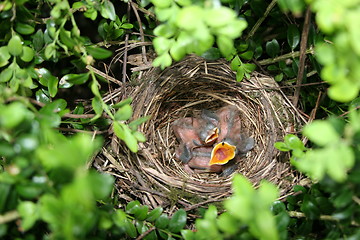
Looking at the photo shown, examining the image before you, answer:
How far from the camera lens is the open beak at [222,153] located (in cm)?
168

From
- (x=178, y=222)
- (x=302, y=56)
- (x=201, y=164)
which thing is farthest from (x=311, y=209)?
(x=201, y=164)

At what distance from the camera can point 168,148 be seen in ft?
5.94

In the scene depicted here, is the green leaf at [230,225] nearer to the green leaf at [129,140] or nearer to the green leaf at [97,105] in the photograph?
the green leaf at [129,140]

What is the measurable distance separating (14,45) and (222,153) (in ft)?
3.48

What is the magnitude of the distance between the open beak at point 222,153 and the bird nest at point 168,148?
9cm

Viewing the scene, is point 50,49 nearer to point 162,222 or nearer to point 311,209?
point 162,222

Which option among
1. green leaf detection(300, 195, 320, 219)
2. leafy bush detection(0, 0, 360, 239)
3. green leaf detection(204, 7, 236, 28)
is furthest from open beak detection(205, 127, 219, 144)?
green leaf detection(204, 7, 236, 28)

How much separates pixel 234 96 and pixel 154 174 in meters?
0.58

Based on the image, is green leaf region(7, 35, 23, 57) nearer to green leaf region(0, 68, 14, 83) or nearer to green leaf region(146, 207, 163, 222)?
Result: green leaf region(0, 68, 14, 83)

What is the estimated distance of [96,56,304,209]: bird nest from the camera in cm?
140

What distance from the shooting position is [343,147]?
60 centimetres

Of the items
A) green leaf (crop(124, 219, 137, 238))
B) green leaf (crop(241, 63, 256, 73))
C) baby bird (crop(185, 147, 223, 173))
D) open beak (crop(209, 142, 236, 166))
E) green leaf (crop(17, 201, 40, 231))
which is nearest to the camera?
green leaf (crop(17, 201, 40, 231))

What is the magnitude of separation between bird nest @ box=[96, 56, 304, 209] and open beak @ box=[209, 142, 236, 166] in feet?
0.28

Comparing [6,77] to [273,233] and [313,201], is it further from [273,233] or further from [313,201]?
[313,201]
